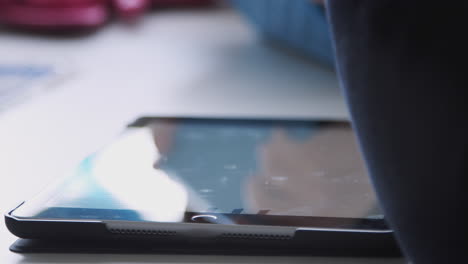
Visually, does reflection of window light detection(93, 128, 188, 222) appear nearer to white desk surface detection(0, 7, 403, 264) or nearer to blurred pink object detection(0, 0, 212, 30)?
white desk surface detection(0, 7, 403, 264)

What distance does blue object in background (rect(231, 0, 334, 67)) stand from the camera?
1.60ft

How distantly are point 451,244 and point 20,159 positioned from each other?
260 millimetres

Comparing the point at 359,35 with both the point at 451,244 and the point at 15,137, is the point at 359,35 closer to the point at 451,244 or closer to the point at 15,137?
the point at 451,244

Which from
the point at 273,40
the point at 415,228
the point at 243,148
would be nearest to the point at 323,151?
the point at 243,148

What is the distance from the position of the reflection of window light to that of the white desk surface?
0.02 meters

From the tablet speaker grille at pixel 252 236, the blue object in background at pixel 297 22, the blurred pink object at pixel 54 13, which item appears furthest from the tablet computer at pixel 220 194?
the blurred pink object at pixel 54 13

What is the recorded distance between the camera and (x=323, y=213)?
0.74ft

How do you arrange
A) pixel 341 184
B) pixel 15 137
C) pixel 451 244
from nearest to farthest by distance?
pixel 451 244 → pixel 341 184 → pixel 15 137

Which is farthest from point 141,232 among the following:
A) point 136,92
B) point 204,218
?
point 136,92

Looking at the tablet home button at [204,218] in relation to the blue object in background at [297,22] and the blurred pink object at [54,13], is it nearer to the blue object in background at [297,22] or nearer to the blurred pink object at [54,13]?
the blue object in background at [297,22]

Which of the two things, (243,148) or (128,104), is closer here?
(243,148)

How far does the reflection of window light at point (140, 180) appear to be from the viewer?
9.0 inches

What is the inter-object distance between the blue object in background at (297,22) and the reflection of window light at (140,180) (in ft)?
0.76

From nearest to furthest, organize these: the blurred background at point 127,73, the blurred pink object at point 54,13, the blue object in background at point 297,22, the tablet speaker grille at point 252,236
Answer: the tablet speaker grille at point 252,236
the blurred background at point 127,73
the blue object in background at point 297,22
the blurred pink object at point 54,13
